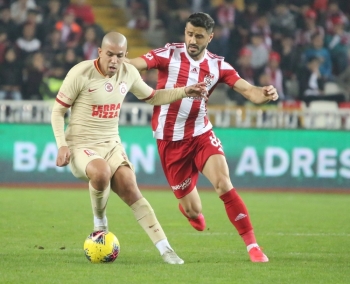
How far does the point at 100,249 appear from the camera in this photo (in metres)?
7.53

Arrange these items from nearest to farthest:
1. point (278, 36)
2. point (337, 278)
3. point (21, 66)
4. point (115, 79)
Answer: point (337, 278)
point (115, 79)
point (21, 66)
point (278, 36)

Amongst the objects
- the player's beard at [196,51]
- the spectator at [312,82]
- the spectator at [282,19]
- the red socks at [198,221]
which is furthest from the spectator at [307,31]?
the player's beard at [196,51]

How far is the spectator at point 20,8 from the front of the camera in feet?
64.6

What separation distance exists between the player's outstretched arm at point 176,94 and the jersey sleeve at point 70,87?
77 centimetres

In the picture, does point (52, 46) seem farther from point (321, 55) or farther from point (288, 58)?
point (321, 55)

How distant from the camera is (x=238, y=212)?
8.05 metres

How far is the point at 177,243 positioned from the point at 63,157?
226cm

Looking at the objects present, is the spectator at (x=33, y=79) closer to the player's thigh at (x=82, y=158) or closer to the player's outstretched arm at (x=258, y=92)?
the player's outstretched arm at (x=258, y=92)

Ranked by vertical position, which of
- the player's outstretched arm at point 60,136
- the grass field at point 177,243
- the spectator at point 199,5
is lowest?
the grass field at point 177,243

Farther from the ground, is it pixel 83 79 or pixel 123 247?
pixel 83 79

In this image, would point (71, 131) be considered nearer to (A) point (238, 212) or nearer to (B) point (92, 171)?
(B) point (92, 171)

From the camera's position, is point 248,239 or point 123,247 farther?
point 123,247

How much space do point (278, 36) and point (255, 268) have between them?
46.9 feet

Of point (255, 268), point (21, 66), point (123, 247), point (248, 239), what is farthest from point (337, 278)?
point (21, 66)
